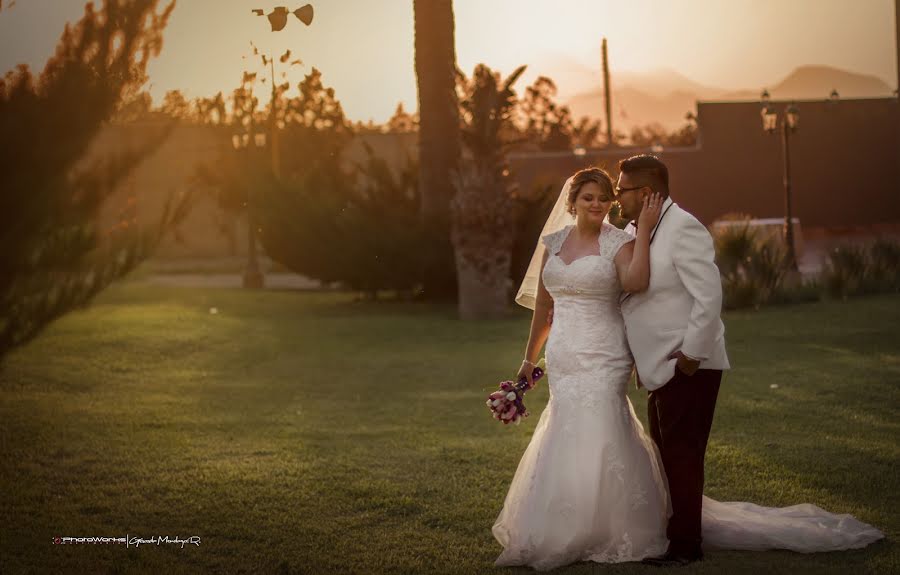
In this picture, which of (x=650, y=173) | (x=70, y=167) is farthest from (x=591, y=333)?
(x=70, y=167)

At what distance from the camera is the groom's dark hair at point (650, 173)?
630 cm

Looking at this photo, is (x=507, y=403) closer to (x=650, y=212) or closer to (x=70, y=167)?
(x=650, y=212)

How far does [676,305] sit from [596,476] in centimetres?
102

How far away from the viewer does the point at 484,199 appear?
69.5ft

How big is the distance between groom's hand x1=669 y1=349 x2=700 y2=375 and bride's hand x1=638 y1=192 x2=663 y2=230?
695 millimetres

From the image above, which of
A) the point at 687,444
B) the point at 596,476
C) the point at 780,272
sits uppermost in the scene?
the point at 687,444

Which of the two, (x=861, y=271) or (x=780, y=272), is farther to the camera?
(x=861, y=271)

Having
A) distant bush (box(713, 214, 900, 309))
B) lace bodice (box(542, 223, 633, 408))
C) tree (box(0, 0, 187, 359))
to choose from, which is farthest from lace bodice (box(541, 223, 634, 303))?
distant bush (box(713, 214, 900, 309))

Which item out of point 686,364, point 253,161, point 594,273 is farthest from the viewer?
point 253,161

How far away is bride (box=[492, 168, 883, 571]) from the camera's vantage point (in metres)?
6.34

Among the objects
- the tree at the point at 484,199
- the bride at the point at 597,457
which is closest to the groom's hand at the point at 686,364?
the bride at the point at 597,457

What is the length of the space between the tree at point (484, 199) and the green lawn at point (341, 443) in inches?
87.6

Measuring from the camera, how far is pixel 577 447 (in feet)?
21.3

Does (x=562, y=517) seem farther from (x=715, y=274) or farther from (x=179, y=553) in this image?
(x=179, y=553)
